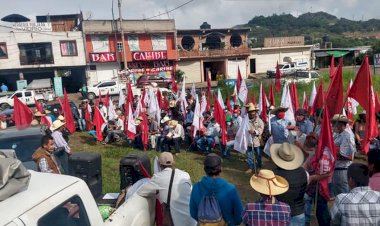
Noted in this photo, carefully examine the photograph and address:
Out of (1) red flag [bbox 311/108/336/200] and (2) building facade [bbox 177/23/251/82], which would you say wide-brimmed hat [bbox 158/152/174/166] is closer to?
(1) red flag [bbox 311/108/336/200]

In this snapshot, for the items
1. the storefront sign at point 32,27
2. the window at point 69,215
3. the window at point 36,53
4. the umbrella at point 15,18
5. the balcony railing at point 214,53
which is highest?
the umbrella at point 15,18

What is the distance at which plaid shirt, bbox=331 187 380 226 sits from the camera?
129 inches

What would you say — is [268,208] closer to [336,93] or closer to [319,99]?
[336,93]

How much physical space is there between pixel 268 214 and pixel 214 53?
3745cm

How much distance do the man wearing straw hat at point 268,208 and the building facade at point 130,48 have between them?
3162 cm

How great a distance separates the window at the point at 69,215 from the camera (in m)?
2.49

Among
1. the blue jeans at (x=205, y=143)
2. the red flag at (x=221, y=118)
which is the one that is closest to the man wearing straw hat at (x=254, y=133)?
the red flag at (x=221, y=118)

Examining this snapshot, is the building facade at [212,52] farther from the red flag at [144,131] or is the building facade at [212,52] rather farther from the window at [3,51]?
the red flag at [144,131]

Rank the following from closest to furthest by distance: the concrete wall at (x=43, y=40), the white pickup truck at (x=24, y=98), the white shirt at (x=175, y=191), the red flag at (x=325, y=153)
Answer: the white shirt at (x=175, y=191) → the red flag at (x=325, y=153) → the white pickup truck at (x=24, y=98) → the concrete wall at (x=43, y=40)

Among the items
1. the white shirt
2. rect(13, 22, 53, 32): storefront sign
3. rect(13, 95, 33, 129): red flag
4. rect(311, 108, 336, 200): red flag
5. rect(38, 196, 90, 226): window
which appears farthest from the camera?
rect(13, 22, 53, 32): storefront sign

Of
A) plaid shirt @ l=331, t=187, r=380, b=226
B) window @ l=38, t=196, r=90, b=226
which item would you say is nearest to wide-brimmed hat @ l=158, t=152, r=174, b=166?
window @ l=38, t=196, r=90, b=226

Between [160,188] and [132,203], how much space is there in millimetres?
358

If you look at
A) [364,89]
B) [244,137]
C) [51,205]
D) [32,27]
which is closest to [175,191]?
[51,205]

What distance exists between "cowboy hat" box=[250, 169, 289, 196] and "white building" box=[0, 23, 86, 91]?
1331 inches
